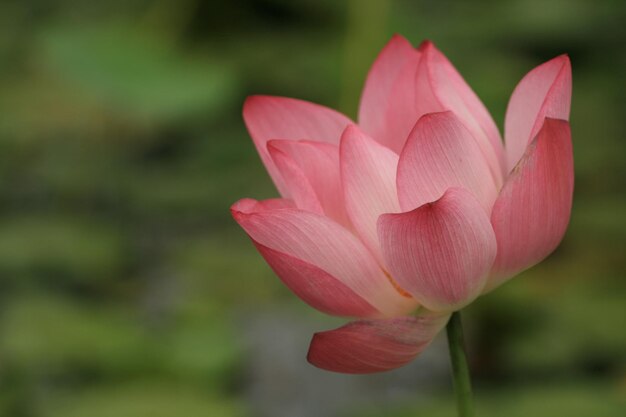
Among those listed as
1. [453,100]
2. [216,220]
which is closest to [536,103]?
[453,100]

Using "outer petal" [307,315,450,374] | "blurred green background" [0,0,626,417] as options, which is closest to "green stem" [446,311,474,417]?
"outer petal" [307,315,450,374]

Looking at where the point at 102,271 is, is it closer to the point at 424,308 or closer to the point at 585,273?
the point at 585,273

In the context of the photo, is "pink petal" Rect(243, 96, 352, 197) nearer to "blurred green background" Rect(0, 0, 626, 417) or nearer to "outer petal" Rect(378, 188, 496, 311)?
"outer petal" Rect(378, 188, 496, 311)

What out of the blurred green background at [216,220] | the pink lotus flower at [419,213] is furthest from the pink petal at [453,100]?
the blurred green background at [216,220]

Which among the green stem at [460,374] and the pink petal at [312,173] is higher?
the pink petal at [312,173]

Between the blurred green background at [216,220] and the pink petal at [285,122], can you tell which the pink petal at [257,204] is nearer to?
the pink petal at [285,122]

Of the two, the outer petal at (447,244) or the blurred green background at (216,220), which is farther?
the blurred green background at (216,220)
